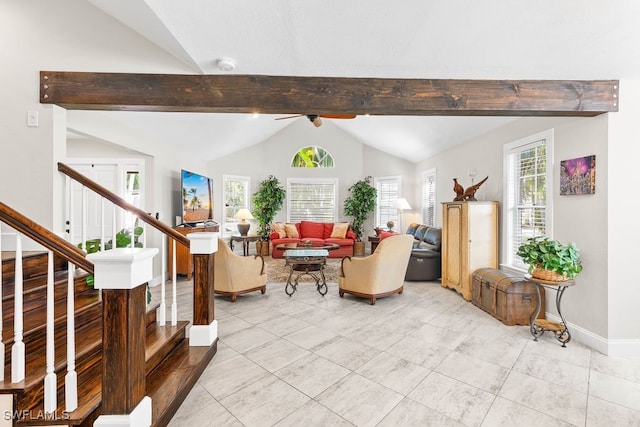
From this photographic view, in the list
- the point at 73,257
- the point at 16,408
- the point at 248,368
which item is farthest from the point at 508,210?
the point at 16,408

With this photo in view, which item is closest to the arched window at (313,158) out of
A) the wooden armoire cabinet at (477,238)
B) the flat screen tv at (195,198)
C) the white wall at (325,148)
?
the white wall at (325,148)

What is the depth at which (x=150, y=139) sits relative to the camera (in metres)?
4.66

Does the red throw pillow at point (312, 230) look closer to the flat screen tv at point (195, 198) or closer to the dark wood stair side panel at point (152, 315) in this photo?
the flat screen tv at point (195, 198)

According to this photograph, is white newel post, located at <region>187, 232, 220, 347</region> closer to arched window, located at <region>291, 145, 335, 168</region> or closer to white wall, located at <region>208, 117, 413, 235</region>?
white wall, located at <region>208, 117, 413, 235</region>

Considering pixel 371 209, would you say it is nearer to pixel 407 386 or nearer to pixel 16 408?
pixel 407 386

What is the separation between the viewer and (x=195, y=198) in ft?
18.8

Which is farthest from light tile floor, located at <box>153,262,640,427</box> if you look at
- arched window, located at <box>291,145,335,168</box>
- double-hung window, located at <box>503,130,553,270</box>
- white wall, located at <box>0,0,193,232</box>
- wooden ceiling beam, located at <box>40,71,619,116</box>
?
arched window, located at <box>291,145,335,168</box>

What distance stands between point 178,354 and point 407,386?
185 centimetres

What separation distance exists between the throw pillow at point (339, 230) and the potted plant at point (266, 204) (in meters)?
1.63

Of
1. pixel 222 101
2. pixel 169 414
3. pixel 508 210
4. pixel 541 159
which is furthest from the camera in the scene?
pixel 508 210

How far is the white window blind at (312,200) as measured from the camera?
8422 millimetres

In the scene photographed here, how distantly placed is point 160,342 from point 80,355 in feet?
1.76

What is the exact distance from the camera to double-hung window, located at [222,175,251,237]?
25.5 feet

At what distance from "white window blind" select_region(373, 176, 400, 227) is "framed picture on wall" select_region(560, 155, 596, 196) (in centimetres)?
491
